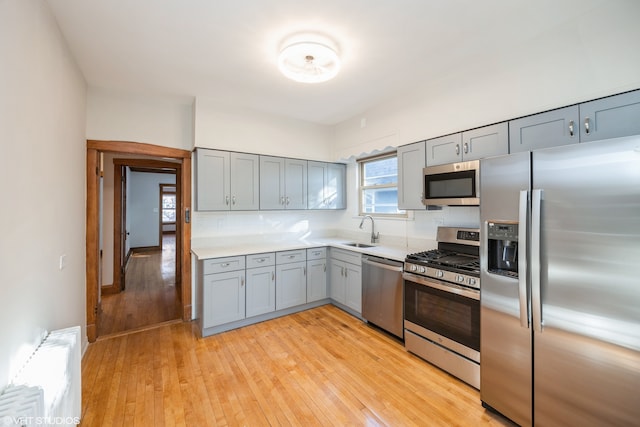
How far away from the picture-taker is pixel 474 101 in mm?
2562

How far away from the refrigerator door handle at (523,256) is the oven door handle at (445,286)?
1.31ft

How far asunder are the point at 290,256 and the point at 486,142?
2512 millimetres

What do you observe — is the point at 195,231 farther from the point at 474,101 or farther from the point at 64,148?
the point at 474,101

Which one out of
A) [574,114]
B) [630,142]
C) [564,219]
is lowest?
[564,219]

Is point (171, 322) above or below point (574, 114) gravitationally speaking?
below

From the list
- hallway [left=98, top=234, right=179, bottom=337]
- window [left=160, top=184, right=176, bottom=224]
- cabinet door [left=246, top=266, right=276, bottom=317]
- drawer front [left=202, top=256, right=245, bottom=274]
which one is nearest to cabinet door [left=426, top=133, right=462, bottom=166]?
cabinet door [left=246, top=266, right=276, bottom=317]

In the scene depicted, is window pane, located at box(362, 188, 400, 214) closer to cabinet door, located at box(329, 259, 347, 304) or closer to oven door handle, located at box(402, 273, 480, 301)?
cabinet door, located at box(329, 259, 347, 304)

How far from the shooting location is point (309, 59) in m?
2.24

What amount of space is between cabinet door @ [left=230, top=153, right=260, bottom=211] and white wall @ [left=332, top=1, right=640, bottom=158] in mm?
1886

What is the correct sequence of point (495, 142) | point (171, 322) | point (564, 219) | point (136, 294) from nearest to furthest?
point (564, 219) < point (495, 142) < point (171, 322) < point (136, 294)

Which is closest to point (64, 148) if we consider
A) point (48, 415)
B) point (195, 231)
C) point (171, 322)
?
point (195, 231)

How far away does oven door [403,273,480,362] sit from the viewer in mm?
2139

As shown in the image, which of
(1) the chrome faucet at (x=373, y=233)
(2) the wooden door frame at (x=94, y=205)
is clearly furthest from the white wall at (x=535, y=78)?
(2) the wooden door frame at (x=94, y=205)

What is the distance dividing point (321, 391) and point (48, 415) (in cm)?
162
